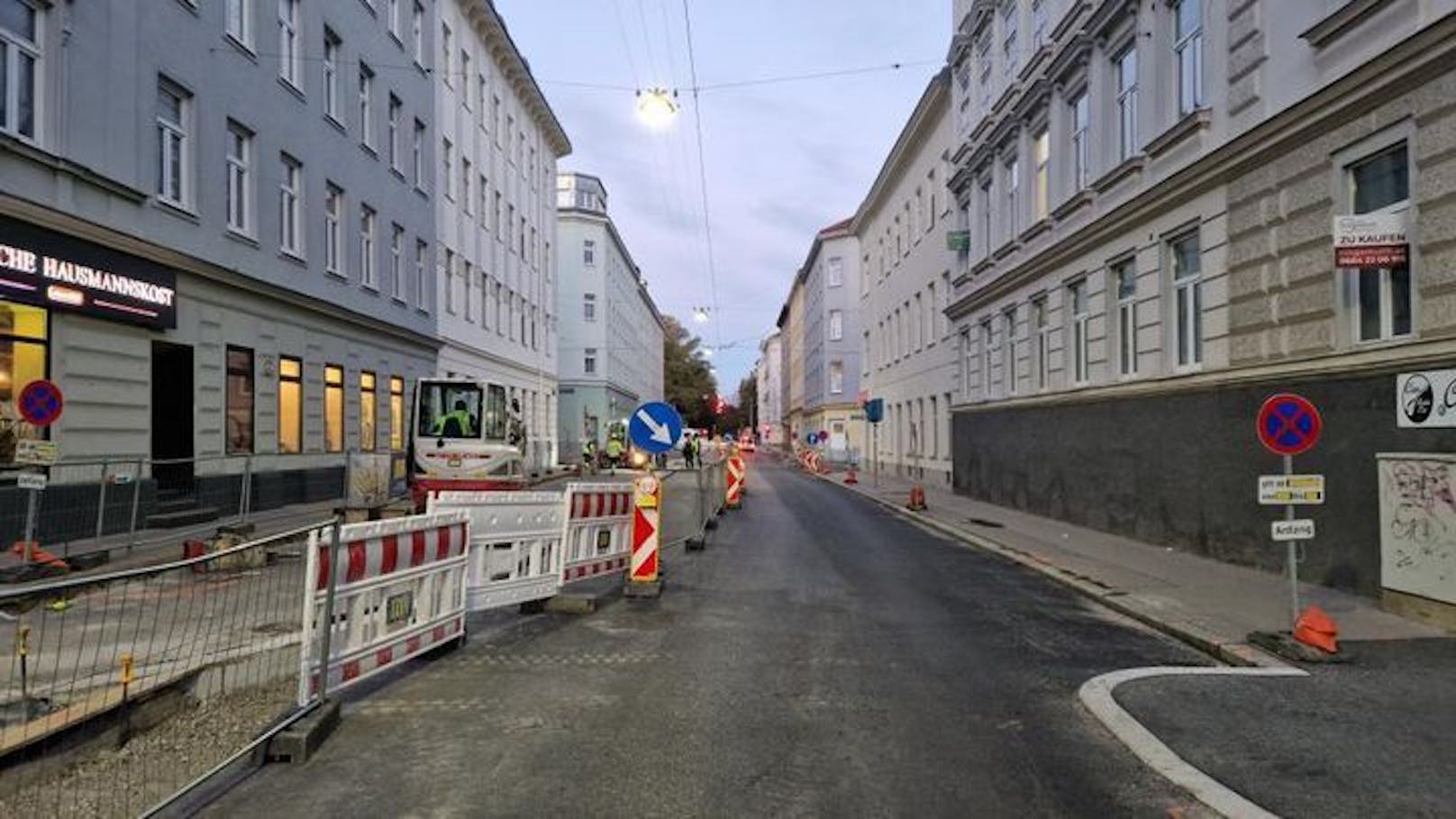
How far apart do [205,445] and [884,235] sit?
3361cm

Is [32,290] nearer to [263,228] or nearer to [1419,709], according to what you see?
[263,228]

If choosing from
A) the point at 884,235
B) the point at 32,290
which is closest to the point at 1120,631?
the point at 32,290

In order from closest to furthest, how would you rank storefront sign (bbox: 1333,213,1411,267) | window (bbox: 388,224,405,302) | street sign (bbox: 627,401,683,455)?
storefront sign (bbox: 1333,213,1411,267)
street sign (bbox: 627,401,683,455)
window (bbox: 388,224,405,302)

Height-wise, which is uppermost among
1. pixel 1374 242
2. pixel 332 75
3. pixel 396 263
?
pixel 332 75

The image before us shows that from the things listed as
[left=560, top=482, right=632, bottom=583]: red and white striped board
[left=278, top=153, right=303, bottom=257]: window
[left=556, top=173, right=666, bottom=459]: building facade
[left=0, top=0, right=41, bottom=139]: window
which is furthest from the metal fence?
[left=556, top=173, right=666, bottom=459]: building facade

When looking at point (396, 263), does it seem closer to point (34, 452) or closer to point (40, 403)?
point (40, 403)

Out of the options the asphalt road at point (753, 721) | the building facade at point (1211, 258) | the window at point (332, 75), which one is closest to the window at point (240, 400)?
the window at point (332, 75)

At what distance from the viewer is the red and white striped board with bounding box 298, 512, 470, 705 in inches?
236

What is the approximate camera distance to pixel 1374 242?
10281 millimetres

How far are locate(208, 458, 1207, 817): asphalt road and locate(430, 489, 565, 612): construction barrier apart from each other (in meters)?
0.33

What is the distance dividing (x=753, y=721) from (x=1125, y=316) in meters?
13.9

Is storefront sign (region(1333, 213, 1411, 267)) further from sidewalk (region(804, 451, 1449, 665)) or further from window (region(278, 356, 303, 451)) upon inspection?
window (region(278, 356, 303, 451))

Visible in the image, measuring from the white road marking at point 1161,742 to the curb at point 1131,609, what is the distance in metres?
0.37

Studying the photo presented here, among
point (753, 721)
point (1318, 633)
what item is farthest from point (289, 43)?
point (1318, 633)
